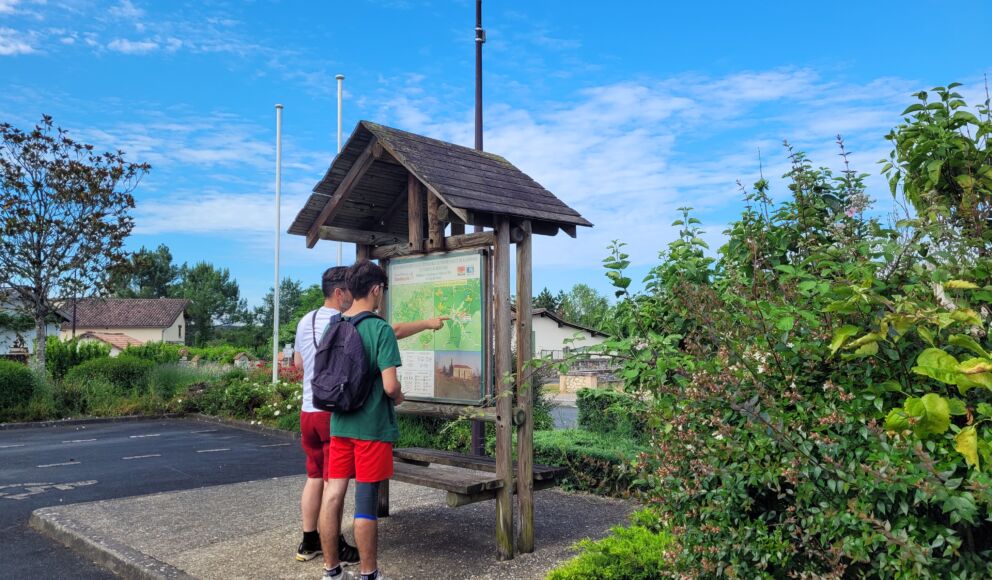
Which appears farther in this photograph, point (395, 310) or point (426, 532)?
point (395, 310)

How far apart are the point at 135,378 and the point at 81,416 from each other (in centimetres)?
226

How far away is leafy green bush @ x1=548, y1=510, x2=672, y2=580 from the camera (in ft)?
12.4

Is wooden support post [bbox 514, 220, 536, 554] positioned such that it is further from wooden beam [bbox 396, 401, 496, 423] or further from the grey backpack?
the grey backpack

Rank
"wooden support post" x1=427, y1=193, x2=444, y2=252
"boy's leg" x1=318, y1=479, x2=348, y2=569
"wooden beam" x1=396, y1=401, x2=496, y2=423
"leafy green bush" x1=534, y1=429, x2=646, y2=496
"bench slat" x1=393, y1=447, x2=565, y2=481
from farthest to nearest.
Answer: "leafy green bush" x1=534, y1=429, x2=646, y2=496 < "wooden support post" x1=427, y1=193, x2=444, y2=252 < "bench slat" x1=393, y1=447, x2=565, y2=481 < "wooden beam" x1=396, y1=401, x2=496, y2=423 < "boy's leg" x1=318, y1=479, x2=348, y2=569

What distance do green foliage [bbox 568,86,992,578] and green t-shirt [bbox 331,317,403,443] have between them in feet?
4.87

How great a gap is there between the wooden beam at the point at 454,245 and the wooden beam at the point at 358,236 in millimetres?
167

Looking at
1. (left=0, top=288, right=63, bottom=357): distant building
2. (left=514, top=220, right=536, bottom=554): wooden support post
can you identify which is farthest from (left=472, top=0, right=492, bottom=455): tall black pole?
(left=0, top=288, right=63, bottom=357): distant building

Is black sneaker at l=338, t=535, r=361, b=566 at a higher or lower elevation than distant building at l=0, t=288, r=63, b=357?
lower

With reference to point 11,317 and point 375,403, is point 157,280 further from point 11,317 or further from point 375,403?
point 375,403

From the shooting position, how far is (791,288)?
342 centimetres

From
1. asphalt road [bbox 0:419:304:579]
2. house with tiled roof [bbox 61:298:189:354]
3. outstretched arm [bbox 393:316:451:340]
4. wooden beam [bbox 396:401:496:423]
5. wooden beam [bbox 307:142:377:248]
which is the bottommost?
asphalt road [bbox 0:419:304:579]

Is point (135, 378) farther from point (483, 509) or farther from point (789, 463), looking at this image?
point (789, 463)

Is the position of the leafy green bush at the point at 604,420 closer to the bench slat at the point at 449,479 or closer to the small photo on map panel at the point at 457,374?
the small photo on map panel at the point at 457,374

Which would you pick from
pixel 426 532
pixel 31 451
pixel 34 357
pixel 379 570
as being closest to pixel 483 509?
pixel 426 532
